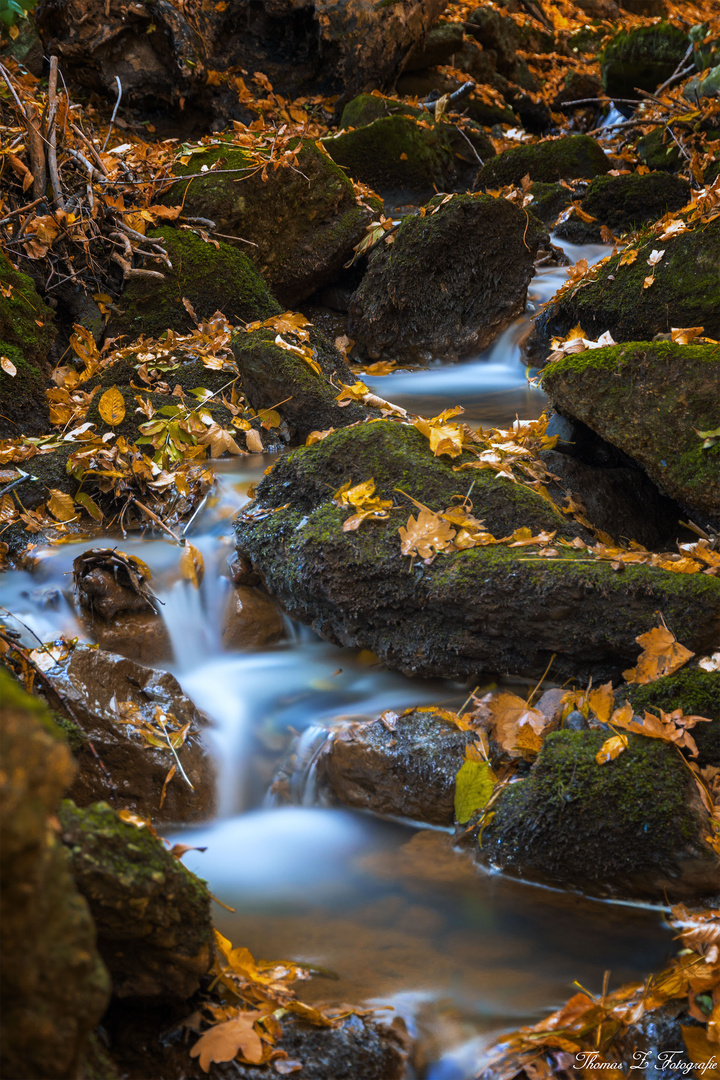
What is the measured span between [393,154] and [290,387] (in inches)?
221

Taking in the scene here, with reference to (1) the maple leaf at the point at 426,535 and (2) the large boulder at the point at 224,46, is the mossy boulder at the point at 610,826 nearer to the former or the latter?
(1) the maple leaf at the point at 426,535

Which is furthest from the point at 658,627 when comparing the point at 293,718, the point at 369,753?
the point at 293,718

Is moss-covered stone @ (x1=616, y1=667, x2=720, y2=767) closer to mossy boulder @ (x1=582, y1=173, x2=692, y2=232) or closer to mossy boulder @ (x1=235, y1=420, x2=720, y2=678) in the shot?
mossy boulder @ (x1=235, y1=420, x2=720, y2=678)

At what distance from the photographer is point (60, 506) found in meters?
4.22

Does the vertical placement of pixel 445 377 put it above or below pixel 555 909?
above

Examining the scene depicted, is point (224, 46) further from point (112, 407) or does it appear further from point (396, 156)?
point (112, 407)

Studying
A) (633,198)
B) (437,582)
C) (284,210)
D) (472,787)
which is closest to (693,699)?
(472,787)

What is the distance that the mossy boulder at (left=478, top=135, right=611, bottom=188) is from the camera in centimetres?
925

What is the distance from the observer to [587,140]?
9406 mm

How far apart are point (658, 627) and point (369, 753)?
3.80 ft

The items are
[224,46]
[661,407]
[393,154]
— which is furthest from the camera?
[224,46]

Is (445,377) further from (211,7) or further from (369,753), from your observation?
(211,7)

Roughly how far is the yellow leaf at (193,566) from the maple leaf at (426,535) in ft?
3.73

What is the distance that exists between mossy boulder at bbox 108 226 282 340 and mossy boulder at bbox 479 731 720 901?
456 centimetres
